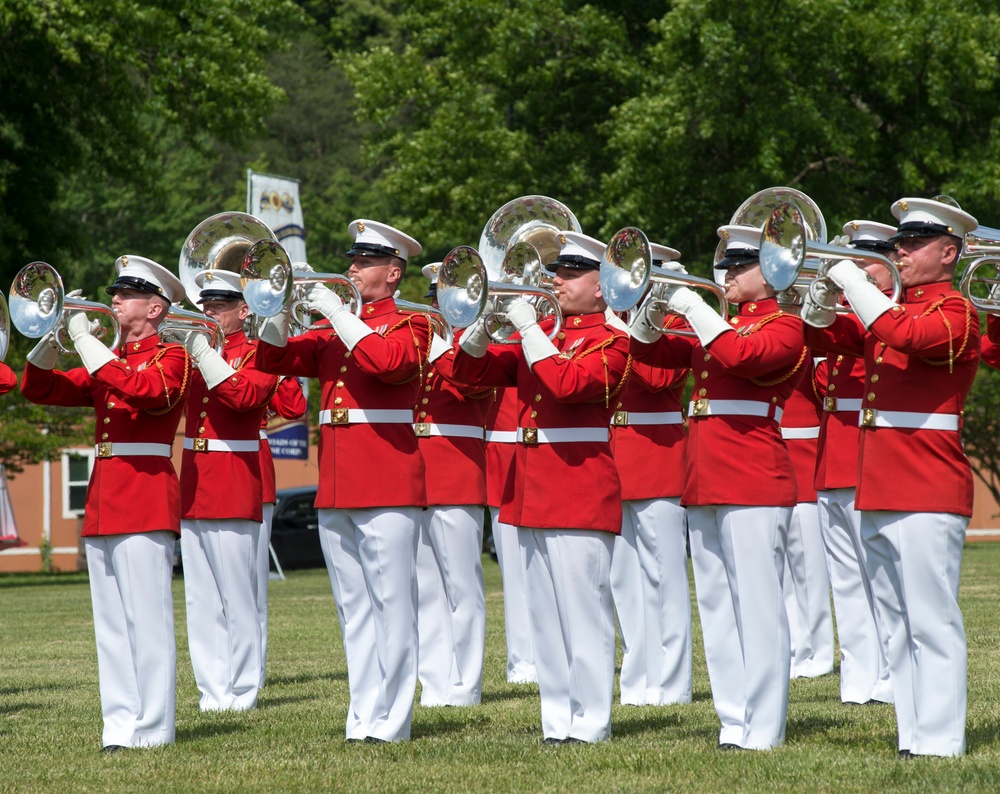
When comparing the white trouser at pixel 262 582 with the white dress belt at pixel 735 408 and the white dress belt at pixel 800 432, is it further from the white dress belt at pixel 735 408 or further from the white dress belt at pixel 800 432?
the white dress belt at pixel 735 408

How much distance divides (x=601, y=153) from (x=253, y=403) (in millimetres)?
17970

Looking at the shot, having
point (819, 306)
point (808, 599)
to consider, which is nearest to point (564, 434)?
point (819, 306)

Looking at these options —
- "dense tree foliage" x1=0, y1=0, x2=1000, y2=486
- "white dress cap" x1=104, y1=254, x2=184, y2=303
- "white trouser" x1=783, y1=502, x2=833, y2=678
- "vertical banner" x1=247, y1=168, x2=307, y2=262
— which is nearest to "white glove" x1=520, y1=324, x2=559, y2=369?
"white dress cap" x1=104, y1=254, x2=184, y2=303

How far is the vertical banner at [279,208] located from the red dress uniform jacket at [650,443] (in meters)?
12.9

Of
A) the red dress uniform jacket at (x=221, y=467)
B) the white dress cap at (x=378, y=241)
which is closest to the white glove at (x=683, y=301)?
the white dress cap at (x=378, y=241)

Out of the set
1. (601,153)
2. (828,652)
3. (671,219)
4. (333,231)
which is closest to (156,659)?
(828,652)

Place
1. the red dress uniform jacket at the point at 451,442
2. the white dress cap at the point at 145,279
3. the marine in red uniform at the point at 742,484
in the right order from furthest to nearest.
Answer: the red dress uniform jacket at the point at 451,442 < the white dress cap at the point at 145,279 < the marine in red uniform at the point at 742,484

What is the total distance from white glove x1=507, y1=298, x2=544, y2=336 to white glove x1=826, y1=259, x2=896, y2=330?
4.36 feet

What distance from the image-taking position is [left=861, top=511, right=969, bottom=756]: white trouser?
6395 millimetres

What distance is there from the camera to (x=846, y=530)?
29.2 feet

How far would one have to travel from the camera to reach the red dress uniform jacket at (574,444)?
695 centimetres

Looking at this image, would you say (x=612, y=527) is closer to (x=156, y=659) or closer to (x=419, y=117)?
(x=156, y=659)

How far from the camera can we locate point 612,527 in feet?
23.3

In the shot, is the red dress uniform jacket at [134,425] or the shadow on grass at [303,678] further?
the shadow on grass at [303,678]
